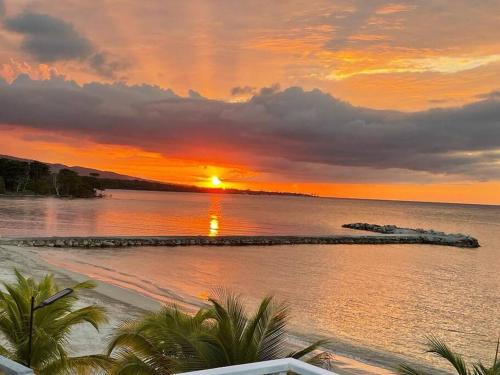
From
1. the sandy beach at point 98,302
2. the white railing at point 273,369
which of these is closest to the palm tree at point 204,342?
the white railing at point 273,369

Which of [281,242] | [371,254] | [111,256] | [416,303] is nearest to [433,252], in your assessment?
[371,254]

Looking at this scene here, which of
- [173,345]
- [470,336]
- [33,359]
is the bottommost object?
[470,336]

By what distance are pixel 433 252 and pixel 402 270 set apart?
71.5ft

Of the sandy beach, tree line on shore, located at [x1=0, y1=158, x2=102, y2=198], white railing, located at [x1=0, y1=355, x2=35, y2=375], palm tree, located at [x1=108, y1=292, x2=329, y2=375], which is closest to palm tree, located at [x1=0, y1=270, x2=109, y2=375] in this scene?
palm tree, located at [x1=108, y1=292, x2=329, y2=375]

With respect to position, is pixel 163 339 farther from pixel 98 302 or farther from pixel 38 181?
pixel 38 181

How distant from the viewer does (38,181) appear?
160750mm

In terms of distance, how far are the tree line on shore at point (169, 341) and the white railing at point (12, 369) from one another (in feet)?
9.02

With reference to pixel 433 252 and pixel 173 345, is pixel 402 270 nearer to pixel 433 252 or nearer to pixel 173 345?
pixel 433 252

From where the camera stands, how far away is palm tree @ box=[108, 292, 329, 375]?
6.04 meters

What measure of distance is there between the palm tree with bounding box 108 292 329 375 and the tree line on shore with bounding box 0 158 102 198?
147 m

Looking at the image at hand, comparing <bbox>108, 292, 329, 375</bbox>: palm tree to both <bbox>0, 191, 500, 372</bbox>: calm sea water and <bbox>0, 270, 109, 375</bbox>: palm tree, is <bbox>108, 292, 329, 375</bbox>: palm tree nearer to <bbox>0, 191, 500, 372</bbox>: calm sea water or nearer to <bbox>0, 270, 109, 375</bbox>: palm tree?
<bbox>0, 270, 109, 375</bbox>: palm tree

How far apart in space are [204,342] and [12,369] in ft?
9.59

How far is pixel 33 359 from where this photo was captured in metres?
6.99

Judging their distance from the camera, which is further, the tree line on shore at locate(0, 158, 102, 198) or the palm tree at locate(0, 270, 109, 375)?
the tree line on shore at locate(0, 158, 102, 198)
